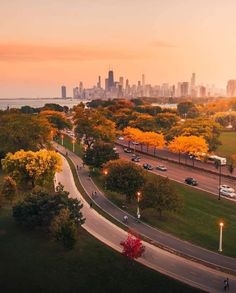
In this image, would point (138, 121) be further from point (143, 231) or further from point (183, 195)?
point (143, 231)

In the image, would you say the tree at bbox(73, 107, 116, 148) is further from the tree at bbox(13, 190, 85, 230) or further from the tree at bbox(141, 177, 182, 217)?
the tree at bbox(13, 190, 85, 230)

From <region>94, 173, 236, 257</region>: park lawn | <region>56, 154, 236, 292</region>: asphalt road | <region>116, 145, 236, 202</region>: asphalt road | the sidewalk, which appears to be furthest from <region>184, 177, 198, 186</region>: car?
<region>56, 154, 236, 292</region>: asphalt road

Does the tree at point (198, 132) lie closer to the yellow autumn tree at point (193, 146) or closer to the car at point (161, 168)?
the yellow autumn tree at point (193, 146)

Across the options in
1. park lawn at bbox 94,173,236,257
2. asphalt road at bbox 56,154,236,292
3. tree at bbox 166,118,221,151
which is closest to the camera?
asphalt road at bbox 56,154,236,292

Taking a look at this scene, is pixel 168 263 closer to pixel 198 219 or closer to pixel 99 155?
pixel 198 219

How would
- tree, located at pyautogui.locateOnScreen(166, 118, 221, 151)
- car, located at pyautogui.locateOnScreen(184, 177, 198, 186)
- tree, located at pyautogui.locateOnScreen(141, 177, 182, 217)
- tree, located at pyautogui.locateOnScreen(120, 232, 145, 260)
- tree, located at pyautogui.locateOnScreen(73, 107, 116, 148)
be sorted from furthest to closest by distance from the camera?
tree, located at pyautogui.locateOnScreen(73, 107, 116, 148) → tree, located at pyautogui.locateOnScreen(166, 118, 221, 151) → car, located at pyautogui.locateOnScreen(184, 177, 198, 186) → tree, located at pyautogui.locateOnScreen(141, 177, 182, 217) → tree, located at pyautogui.locateOnScreen(120, 232, 145, 260)

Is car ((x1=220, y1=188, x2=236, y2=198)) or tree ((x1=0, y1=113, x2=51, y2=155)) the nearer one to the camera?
car ((x1=220, y1=188, x2=236, y2=198))

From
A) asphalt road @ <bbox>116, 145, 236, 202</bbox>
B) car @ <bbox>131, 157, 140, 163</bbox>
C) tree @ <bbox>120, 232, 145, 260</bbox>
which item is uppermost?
tree @ <bbox>120, 232, 145, 260</bbox>
